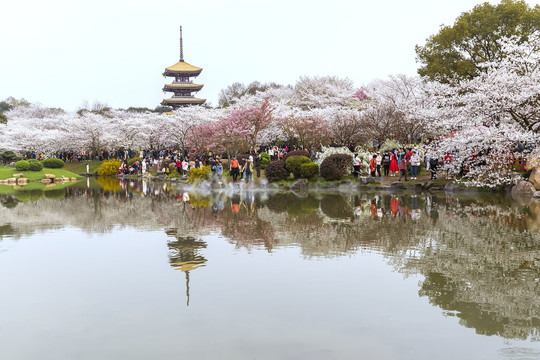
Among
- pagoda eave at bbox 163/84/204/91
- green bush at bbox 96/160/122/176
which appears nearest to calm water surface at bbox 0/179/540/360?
green bush at bbox 96/160/122/176

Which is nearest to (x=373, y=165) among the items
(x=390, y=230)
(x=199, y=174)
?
(x=199, y=174)

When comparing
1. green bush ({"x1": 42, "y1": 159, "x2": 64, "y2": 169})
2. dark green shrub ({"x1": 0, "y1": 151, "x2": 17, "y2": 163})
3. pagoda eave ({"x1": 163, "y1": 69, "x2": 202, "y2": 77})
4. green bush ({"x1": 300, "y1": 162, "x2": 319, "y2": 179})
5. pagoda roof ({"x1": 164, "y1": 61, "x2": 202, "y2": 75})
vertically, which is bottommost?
green bush ({"x1": 300, "y1": 162, "x2": 319, "y2": 179})

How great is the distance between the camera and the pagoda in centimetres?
7056

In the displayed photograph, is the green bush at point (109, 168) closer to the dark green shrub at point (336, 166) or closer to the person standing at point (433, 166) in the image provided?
the dark green shrub at point (336, 166)

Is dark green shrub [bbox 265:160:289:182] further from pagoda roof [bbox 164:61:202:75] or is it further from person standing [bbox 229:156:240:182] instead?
pagoda roof [bbox 164:61:202:75]

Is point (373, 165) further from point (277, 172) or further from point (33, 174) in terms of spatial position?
point (33, 174)

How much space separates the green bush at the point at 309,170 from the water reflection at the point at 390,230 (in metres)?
4.28

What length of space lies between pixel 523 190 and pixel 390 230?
11230 mm

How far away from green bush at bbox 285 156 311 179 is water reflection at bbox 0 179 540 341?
4.79 m

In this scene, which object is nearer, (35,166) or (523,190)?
(523,190)

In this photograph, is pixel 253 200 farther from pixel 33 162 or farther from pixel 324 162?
pixel 33 162

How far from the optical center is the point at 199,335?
5730 millimetres

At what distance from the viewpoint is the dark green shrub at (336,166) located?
2642cm

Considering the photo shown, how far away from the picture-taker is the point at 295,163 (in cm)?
2725
